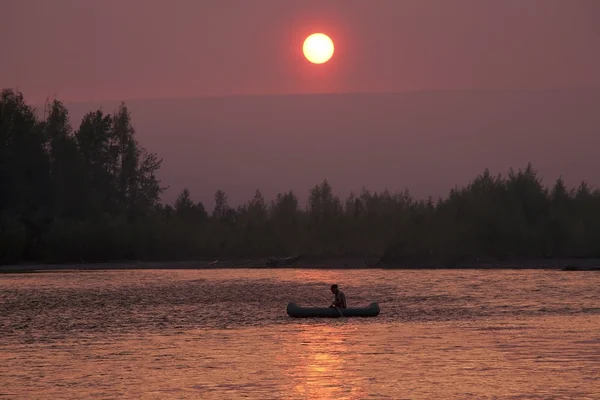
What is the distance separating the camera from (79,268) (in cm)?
13562

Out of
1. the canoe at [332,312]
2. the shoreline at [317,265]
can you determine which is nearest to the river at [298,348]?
the canoe at [332,312]

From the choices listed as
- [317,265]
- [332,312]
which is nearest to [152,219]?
[317,265]

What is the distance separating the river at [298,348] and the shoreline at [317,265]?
53602 millimetres

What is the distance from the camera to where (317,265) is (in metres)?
151

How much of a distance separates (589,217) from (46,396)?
118546mm

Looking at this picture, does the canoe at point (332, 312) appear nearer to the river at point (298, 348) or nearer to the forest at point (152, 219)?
the river at point (298, 348)

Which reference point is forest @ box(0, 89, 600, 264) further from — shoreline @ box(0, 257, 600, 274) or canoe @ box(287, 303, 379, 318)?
canoe @ box(287, 303, 379, 318)

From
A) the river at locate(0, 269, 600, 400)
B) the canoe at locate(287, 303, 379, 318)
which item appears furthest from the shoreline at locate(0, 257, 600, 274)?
the canoe at locate(287, 303, 379, 318)

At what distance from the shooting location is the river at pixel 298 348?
27.7m

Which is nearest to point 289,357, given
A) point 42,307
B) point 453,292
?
point 42,307

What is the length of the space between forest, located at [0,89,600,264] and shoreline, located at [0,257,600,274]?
184cm

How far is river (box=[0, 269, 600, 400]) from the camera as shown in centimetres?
2773

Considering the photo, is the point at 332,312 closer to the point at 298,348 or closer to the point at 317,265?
the point at 298,348

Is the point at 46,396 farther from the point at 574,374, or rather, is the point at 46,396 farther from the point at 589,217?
the point at 589,217
